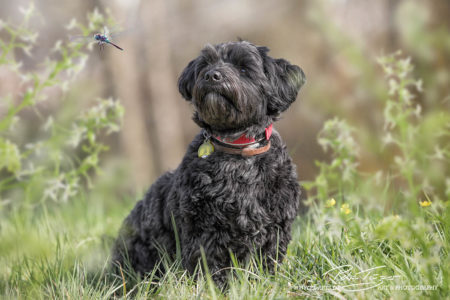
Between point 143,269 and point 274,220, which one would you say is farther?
point 143,269

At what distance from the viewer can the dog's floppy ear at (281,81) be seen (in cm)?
301

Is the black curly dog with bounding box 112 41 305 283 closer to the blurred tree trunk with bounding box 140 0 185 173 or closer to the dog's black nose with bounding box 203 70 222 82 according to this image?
the dog's black nose with bounding box 203 70 222 82

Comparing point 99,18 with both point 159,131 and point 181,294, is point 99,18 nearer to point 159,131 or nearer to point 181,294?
point 181,294

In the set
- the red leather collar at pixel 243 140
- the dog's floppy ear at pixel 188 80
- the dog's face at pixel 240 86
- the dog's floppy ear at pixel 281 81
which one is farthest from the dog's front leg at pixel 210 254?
the dog's floppy ear at pixel 188 80

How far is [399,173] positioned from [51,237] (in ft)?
10.3

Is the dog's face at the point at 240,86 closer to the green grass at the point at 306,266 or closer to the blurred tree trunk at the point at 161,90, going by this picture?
the green grass at the point at 306,266

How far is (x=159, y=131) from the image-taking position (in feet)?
25.9

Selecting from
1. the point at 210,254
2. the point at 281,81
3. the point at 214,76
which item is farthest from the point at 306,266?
the point at 214,76

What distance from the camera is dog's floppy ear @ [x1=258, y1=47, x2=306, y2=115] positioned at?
301 cm

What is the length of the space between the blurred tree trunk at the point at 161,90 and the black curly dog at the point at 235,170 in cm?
474

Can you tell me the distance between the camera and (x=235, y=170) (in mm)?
2887

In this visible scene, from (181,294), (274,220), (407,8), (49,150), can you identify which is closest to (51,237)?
(49,150)

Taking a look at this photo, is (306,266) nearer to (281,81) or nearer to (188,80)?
(281,81)

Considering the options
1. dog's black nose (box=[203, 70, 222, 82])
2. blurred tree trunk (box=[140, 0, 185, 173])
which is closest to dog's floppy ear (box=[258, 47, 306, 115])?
dog's black nose (box=[203, 70, 222, 82])
